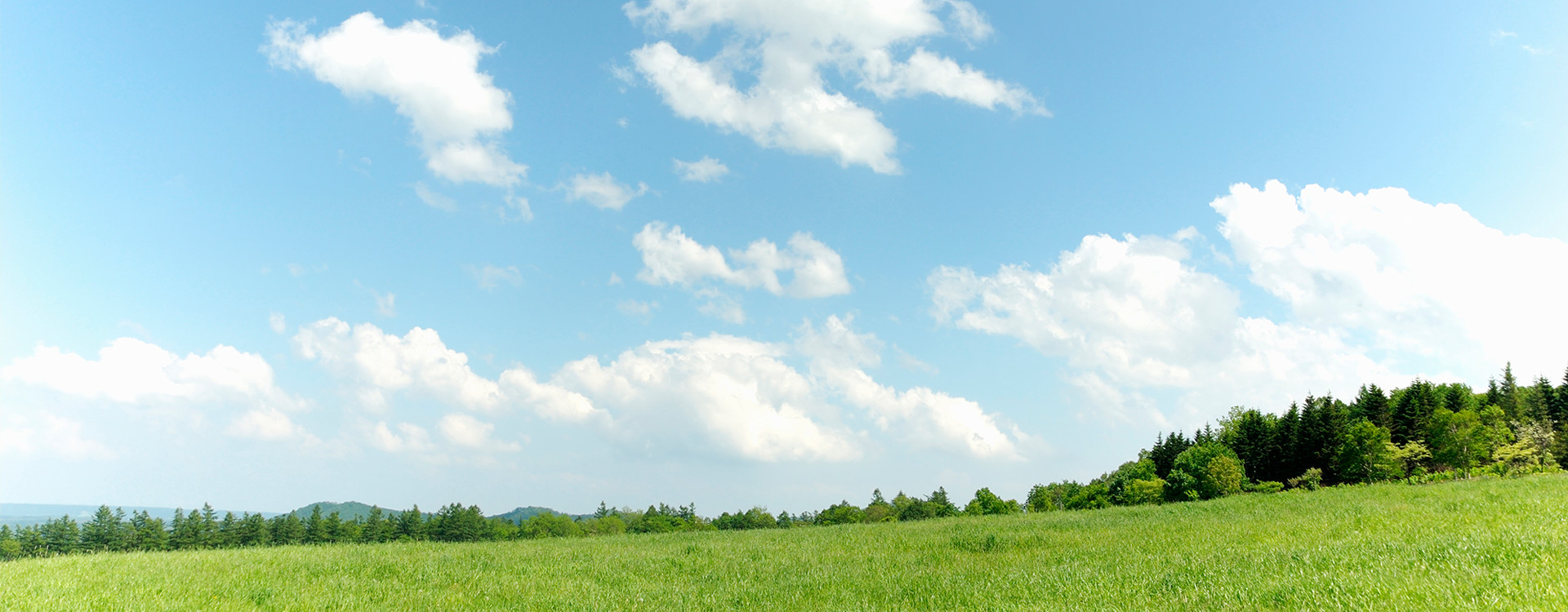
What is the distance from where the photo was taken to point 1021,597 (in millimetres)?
13594

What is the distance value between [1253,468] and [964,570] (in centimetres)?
7928

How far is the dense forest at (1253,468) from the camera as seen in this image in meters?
63.4

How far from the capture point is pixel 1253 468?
78.9 m

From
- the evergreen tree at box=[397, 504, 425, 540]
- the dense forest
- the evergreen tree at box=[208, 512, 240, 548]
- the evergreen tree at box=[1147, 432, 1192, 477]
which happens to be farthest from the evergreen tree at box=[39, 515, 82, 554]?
the evergreen tree at box=[1147, 432, 1192, 477]

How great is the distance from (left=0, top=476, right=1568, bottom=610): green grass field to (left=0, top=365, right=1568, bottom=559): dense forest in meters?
25.4

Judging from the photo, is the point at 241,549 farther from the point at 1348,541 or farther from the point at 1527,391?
the point at 1527,391

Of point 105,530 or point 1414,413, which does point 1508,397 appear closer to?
point 1414,413

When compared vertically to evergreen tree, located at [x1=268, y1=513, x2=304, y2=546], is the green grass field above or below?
above

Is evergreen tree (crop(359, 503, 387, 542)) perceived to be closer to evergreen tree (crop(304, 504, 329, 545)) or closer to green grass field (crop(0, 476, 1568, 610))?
evergreen tree (crop(304, 504, 329, 545))

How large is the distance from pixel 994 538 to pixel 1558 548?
46.1 ft

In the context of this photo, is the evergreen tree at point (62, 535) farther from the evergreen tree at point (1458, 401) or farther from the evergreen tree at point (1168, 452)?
the evergreen tree at point (1458, 401)

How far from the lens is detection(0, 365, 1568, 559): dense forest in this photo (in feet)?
208

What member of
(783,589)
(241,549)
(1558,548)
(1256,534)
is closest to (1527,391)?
(1256,534)

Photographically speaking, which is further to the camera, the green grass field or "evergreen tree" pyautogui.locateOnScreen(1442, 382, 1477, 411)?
"evergreen tree" pyautogui.locateOnScreen(1442, 382, 1477, 411)
